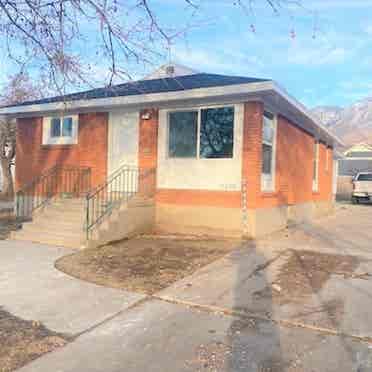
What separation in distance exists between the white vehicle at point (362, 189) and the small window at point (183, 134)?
59.6 ft

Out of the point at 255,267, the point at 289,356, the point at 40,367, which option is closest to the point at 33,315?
the point at 40,367

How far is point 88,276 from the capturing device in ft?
19.2

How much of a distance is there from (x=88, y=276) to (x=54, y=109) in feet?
22.3

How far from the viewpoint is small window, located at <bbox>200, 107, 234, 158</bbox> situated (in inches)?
372

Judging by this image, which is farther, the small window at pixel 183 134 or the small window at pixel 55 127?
the small window at pixel 55 127

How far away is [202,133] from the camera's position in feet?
31.9

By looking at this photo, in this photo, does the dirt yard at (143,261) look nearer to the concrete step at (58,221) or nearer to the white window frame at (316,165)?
the concrete step at (58,221)

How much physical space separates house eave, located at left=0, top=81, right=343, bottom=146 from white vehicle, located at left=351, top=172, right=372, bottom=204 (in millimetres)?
13469

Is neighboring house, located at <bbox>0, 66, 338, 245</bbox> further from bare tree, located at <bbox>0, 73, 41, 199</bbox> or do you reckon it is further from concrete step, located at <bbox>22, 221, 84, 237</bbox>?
bare tree, located at <bbox>0, 73, 41, 199</bbox>

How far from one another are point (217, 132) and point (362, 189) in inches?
711

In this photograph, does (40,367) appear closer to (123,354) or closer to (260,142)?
(123,354)

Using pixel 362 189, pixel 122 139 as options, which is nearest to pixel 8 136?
pixel 122 139

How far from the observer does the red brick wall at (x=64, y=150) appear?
11.1 metres

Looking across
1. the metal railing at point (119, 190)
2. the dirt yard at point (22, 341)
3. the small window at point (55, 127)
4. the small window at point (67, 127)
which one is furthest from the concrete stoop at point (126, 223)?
the small window at point (55, 127)
